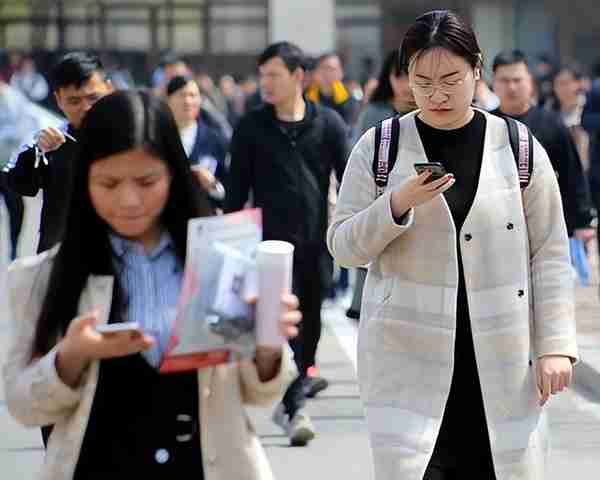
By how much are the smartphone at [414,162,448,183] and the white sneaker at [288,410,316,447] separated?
3.68 m

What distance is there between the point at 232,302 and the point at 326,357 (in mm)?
7503

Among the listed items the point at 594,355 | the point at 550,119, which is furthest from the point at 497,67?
the point at 594,355

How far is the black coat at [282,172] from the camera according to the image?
8219 millimetres

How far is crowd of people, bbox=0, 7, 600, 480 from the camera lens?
327 centimetres

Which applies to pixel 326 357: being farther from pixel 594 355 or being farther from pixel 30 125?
pixel 30 125

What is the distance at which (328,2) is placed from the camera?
1261 inches

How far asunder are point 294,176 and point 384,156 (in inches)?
140

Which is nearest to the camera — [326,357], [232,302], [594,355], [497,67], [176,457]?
[232,302]

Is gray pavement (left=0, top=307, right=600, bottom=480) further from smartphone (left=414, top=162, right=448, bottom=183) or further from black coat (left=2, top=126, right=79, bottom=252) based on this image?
smartphone (left=414, top=162, right=448, bottom=183)

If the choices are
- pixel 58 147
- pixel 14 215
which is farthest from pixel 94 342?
pixel 14 215

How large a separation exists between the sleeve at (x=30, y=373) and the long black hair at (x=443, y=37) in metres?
1.63

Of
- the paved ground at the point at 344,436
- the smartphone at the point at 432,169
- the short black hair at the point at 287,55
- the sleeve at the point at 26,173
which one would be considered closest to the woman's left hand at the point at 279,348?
the smartphone at the point at 432,169

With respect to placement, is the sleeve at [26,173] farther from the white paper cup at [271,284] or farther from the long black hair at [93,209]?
the white paper cup at [271,284]

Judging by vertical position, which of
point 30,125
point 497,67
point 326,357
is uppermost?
point 497,67
